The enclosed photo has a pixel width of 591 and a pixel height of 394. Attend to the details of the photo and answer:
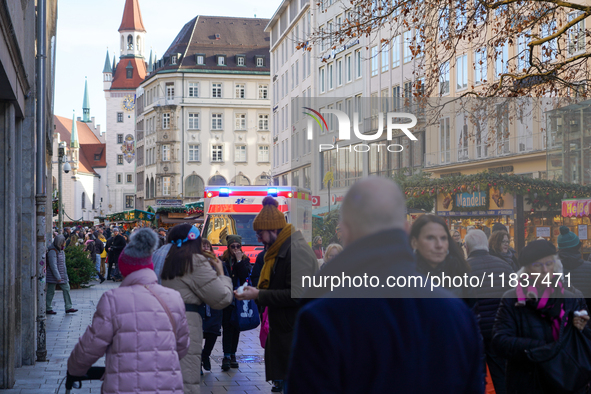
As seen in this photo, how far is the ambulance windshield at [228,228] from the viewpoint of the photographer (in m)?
18.9

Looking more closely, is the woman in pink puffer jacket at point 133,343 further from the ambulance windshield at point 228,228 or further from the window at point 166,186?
the window at point 166,186

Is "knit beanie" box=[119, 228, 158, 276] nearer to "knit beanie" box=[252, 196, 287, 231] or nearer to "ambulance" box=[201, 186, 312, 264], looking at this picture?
"knit beanie" box=[252, 196, 287, 231]

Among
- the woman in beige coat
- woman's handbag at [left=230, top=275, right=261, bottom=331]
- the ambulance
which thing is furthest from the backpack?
the woman in beige coat

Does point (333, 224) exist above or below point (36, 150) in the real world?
below

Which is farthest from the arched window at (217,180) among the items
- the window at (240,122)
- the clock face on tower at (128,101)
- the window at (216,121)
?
the clock face on tower at (128,101)

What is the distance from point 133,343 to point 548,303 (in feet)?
7.81

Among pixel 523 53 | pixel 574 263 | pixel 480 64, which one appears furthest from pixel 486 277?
pixel 523 53

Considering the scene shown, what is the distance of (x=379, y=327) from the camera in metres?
1.99

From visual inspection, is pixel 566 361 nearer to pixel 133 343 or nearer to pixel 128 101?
pixel 133 343

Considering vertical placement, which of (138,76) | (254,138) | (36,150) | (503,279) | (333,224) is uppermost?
(138,76)

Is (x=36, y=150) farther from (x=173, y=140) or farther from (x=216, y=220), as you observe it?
(x=173, y=140)

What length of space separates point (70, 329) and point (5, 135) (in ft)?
19.2

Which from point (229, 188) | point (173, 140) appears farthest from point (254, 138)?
point (229, 188)

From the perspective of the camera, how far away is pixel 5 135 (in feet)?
27.3
